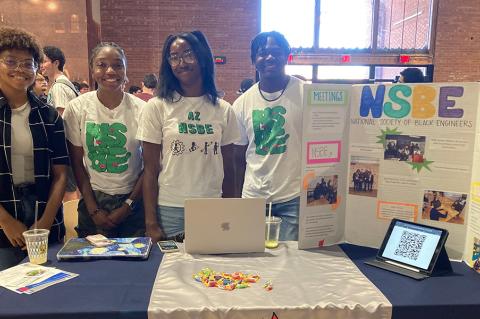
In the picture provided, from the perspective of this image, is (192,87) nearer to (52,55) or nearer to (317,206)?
(317,206)

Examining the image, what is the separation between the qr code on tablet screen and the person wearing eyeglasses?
1377 millimetres

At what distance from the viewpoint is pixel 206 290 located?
124cm

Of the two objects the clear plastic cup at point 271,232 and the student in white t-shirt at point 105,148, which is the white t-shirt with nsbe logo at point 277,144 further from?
the student in white t-shirt at point 105,148

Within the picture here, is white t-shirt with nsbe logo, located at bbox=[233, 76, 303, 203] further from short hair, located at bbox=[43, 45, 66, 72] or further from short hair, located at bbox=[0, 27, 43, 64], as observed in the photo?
short hair, located at bbox=[43, 45, 66, 72]

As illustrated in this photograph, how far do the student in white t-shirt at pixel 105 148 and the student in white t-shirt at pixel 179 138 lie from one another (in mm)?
135

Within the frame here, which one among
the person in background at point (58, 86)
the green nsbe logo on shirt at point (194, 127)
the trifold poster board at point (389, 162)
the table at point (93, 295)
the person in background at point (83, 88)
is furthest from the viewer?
the person in background at point (83, 88)

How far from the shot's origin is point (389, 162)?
1.63 meters

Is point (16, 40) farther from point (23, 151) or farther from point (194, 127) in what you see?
point (194, 127)

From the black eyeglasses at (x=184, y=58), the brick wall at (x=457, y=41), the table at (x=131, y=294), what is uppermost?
the brick wall at (x=457, y=41)

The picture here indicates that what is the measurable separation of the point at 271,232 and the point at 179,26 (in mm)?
6645

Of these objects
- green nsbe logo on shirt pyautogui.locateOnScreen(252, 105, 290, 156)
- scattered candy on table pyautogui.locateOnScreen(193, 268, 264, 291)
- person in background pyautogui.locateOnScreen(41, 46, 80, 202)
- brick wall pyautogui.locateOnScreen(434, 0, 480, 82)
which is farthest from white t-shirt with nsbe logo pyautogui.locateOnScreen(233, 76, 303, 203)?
brick wall pyautogui.locateOnScreen(434, 0, 480, 82)

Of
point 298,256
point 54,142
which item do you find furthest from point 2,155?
point 298,256

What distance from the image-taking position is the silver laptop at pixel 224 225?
4.83 feet

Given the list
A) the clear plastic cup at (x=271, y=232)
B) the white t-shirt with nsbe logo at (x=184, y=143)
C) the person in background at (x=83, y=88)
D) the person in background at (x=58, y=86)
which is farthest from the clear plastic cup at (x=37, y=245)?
the person in background at (x=83, y=88)
